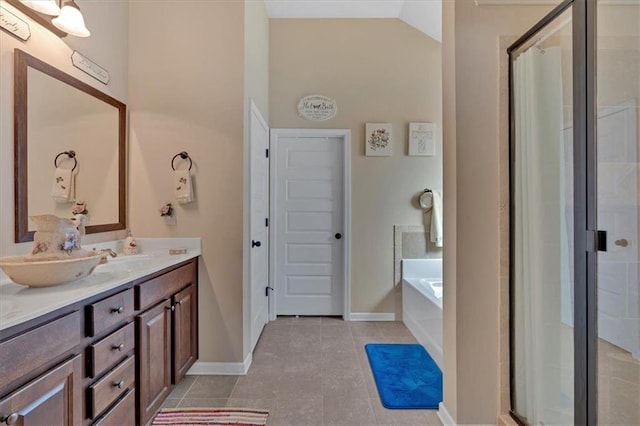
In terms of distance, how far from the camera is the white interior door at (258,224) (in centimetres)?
255

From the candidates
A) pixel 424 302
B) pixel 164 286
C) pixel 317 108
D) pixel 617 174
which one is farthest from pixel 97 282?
pixel 317 108

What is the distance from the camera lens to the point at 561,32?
1389mm

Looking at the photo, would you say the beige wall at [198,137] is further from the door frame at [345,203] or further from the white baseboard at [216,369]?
the door frame at [345,203]

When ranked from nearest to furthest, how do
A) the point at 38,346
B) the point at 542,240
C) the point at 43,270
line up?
the point at 38,346
the point at 43,270
the point at 542,240

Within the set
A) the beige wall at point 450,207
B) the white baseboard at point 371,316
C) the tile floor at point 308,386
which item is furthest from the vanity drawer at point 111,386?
the white baseboard at point 371,316

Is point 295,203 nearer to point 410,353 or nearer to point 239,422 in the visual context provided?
point 410,353

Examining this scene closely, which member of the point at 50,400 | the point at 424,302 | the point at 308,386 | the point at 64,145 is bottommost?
the point at 308,386

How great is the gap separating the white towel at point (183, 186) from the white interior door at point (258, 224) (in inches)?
17.8

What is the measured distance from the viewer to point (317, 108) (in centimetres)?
336

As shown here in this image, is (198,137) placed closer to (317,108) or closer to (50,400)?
(317,108)

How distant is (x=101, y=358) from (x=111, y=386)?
155 mm

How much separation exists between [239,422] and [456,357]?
4.05 ft

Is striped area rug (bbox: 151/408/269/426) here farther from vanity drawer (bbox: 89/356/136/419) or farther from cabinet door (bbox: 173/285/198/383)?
vanity drawer (bbox: 89/356/136/419)

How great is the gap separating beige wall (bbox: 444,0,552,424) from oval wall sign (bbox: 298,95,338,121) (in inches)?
71.9
